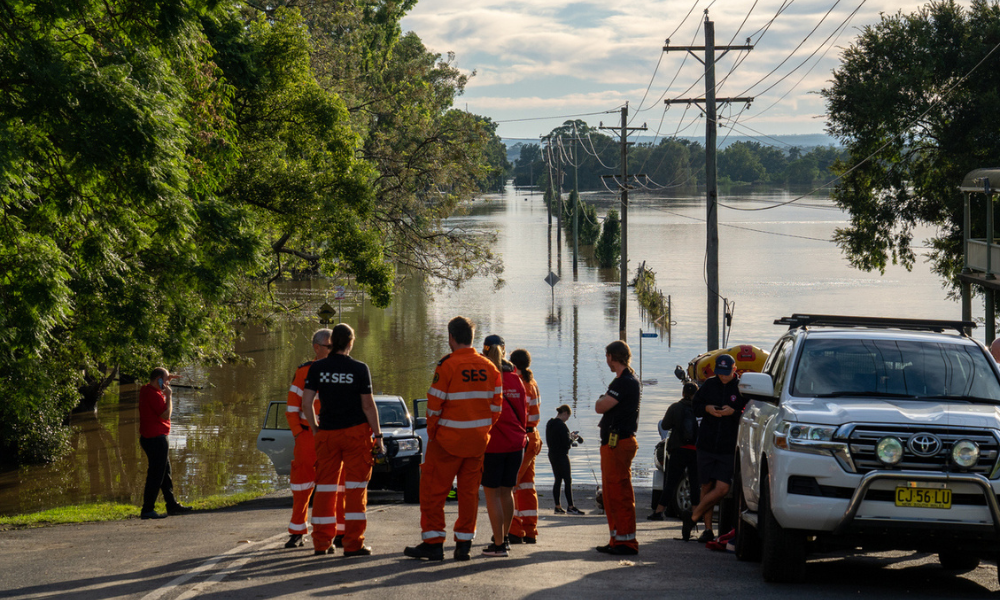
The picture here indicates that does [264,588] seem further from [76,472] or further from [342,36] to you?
[342,36]

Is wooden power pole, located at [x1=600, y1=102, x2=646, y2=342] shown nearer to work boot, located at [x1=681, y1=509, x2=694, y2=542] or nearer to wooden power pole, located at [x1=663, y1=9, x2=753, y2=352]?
wooden power pole, located at [x1=663, y1=9, x2=753, y2=352]

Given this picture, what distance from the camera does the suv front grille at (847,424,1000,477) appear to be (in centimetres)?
661

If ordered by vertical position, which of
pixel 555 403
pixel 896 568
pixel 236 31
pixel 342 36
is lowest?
pixel 555 403

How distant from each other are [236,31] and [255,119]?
1.85 metres

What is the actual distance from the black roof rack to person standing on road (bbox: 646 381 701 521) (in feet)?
6.27

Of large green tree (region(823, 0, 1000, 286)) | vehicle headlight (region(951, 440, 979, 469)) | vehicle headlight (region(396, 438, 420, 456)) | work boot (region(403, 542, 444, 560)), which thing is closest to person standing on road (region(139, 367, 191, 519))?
vehicle headlight (region(396, 438, 420, 456))

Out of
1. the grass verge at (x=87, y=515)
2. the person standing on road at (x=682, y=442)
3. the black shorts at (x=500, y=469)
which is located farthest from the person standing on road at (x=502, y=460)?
the grass verge at (x=87, y=515)

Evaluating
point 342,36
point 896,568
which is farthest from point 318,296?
point 896,568

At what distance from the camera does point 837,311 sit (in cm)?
5006

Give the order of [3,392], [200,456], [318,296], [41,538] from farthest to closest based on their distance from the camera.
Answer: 1. [318,296]
2. [200,456]
3. [3,392]
4. [41,538]

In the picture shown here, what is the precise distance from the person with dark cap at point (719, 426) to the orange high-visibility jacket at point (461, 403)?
263cm

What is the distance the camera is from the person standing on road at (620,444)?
336 inches

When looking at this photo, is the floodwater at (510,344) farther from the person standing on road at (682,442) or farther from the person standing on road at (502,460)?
the person standing on road at (502,460)

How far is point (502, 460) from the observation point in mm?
8312
